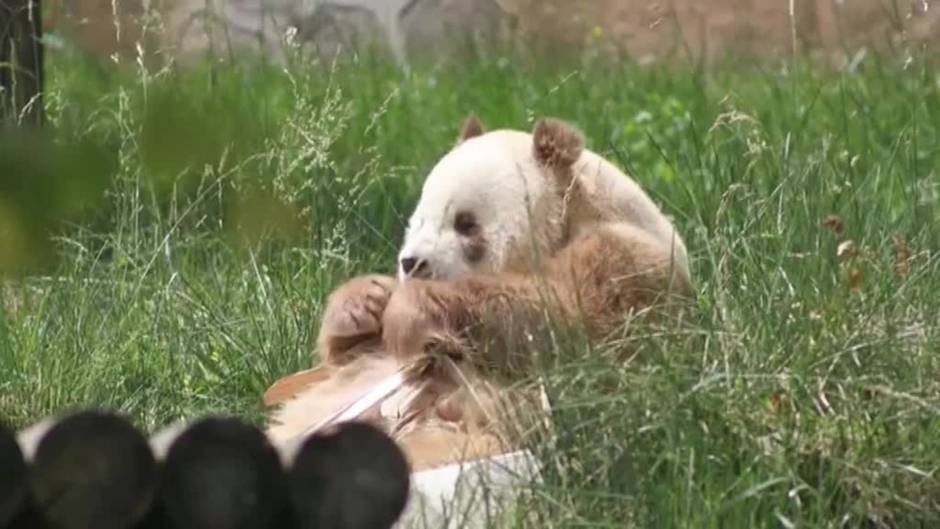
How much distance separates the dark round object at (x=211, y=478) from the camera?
5.03ft

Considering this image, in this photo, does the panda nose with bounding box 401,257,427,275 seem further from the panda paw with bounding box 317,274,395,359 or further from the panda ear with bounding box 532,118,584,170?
the panda ear with bounding box 532,118,584,170

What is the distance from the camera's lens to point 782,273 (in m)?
3.26

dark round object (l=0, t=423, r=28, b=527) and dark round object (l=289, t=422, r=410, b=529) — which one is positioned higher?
dark round object (l=0, t=423, r=28, b=527)

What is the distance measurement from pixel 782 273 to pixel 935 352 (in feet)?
1.18

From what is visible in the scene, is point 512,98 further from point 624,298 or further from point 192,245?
point 624,298

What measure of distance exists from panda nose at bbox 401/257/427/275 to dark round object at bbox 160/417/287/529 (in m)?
1.58

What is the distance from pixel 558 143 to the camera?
320 cm

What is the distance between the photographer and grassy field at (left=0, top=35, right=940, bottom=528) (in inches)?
44.3

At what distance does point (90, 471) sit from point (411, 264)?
1.66 metres

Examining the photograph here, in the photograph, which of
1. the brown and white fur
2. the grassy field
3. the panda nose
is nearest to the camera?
the grassy field

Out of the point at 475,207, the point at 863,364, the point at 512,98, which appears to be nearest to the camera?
the point at 863,364

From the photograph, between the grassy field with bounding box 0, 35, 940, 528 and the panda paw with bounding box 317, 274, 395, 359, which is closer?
the grassy field with bounding box 0, 35, 940, 528

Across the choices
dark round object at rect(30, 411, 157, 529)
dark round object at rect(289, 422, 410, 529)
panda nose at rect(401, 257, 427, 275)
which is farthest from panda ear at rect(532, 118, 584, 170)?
dark round object at rect(30, 411, 157, 529)

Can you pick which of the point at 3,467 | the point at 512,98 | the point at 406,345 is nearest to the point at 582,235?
the point at 406,345
